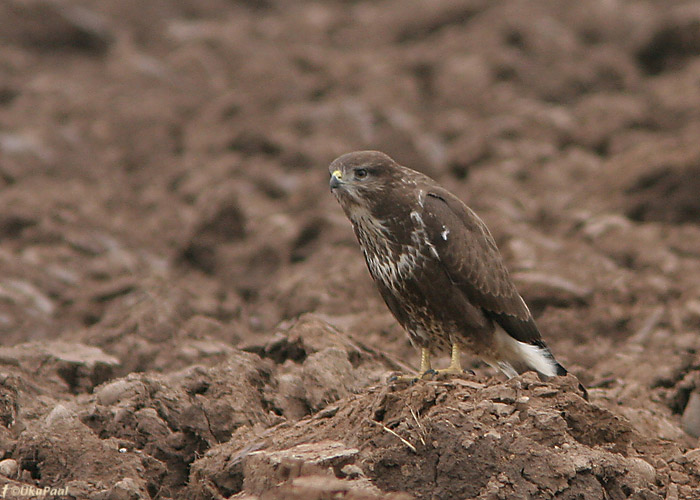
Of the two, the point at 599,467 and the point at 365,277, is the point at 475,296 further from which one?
the point at 365,277

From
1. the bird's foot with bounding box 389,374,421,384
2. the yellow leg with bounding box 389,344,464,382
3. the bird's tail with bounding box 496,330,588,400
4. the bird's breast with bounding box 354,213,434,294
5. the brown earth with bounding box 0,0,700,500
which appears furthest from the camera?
the bird's tail with bounding box 496,330,588,400

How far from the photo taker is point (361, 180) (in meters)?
6.37

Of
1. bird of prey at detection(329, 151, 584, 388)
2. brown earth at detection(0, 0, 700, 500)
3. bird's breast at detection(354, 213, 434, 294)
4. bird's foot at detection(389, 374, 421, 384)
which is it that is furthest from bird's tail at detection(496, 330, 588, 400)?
bird's foot at detection(389, 374, 421, 384)

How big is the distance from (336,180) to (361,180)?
153 mm

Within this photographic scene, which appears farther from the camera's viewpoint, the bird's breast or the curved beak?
the curved beak

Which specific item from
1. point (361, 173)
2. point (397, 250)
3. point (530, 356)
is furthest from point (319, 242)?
point (397, 250)

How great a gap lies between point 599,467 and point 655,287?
4.21 meters

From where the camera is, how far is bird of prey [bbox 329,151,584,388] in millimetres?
→ 6113

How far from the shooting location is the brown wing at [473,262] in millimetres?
6141

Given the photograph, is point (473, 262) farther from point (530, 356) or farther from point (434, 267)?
point (530, 356)

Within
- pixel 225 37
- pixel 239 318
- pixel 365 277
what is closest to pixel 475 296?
pixel 365 277

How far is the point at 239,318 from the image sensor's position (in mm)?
9312

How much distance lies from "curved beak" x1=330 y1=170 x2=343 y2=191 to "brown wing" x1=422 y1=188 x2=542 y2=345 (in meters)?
0.55

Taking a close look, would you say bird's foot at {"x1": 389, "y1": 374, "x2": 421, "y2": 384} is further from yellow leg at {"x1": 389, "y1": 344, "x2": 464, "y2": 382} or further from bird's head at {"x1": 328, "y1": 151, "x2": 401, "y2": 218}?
bird's head at {"x1": 328, "y1": 151, "x2": 401, "y2": 218}
